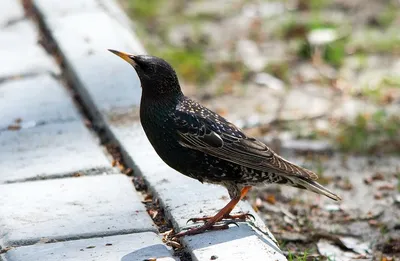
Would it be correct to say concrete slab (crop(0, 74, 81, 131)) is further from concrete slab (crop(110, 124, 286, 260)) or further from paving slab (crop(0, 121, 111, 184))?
Result: concrete slab (crop(110, 124, 286, 260))

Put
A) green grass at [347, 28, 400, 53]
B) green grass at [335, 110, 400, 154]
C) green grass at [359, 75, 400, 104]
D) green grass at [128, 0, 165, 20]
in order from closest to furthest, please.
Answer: green grass at [335, 110, 400, 154] < green grass at [359, 75, 400, 104] < green grass at [347, 28, 400, 53] < green grass at [128, 0, 165, 20]

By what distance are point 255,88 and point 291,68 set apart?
518 millimetres

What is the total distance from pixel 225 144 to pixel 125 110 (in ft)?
4.47

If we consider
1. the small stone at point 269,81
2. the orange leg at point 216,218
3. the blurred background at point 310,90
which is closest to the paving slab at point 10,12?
the blurred background at point 310,90

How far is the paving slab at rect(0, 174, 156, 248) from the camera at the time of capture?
13.8 feet

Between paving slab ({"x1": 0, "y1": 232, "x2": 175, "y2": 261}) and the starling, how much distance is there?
474 millimetres

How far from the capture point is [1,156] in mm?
5113

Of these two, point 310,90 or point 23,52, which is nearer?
point 23,52

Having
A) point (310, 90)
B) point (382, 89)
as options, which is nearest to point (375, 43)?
point (382, 89)

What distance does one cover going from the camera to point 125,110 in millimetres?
5734

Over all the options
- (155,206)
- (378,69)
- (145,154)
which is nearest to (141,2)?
(378,69)

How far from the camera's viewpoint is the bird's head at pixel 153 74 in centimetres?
456

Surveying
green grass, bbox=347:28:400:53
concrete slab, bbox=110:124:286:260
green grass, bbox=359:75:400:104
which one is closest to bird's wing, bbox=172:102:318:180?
concrete slab, bbox=110:124:286:260

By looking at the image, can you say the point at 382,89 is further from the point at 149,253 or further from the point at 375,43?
the point at 149,253
